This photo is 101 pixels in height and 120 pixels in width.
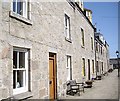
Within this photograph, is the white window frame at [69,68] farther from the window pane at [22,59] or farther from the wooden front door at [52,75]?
the window pane at [22,59]

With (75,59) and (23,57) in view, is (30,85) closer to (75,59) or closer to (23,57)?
(23,57)

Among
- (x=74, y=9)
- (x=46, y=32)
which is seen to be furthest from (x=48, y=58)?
(x=74, y=9)

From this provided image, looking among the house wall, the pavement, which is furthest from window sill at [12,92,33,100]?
the pavement

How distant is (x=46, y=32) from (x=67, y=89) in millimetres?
5162

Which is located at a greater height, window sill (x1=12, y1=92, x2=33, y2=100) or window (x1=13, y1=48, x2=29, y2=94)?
window (x1=13, y1=48, x2=29, y2=94)

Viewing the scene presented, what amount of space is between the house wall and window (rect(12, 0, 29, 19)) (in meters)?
0.35

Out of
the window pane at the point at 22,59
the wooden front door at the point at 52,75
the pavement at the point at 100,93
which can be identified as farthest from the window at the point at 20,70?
the pavement at the point at 100,93

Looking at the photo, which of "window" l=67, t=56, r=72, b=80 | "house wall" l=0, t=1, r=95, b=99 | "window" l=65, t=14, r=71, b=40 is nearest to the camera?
"house wall" l=0, t=1, r=95, b=99

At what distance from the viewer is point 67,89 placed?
1466cm

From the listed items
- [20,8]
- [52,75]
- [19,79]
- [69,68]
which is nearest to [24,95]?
[19,79]

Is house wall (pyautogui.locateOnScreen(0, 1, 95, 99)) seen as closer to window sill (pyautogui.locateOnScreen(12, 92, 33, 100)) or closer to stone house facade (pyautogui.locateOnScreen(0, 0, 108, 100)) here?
stone house facade (pyautogui.locateOnScreen(0, 0, 108, 100))

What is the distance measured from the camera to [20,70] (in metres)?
8.40

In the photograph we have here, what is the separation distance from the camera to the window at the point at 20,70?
8.09 meters

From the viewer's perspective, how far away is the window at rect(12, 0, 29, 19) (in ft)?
27.1
